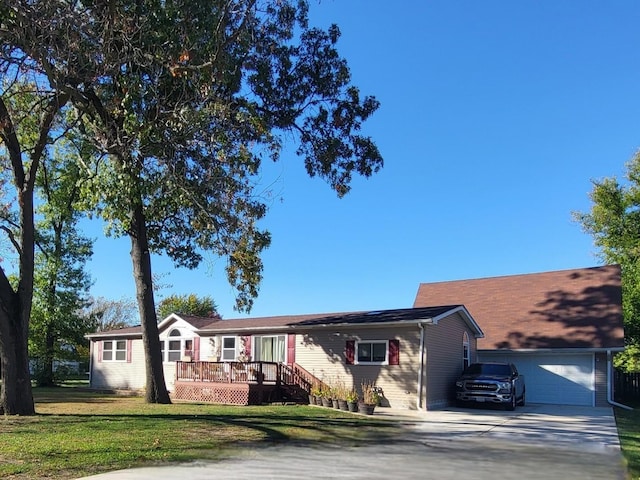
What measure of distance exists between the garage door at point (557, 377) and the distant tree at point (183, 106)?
37.0ft

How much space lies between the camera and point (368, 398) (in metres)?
17.9

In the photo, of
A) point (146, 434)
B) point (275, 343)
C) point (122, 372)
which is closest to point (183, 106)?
point (146, 434)

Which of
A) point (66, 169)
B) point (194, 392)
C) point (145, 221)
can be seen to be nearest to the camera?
point (145, 221)

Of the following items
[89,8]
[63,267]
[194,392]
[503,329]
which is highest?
[89,8]

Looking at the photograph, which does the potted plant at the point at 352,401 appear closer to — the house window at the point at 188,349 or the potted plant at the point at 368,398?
the potted plant at the point at 368,398

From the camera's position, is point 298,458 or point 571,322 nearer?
point 298,458

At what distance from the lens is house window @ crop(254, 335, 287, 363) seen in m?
22.8

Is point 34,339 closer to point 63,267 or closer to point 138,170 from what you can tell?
point 63,267

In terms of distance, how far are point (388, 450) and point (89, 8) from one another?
9497mm

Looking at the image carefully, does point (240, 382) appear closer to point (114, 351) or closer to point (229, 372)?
point (229, 372)

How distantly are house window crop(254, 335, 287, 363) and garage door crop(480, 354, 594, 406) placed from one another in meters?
9.12

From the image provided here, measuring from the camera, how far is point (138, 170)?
12656mm

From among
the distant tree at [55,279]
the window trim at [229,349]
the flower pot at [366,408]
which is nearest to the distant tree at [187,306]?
the distant tree at [55,279]

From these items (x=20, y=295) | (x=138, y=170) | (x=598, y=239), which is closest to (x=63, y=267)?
(x=20, y=295)
